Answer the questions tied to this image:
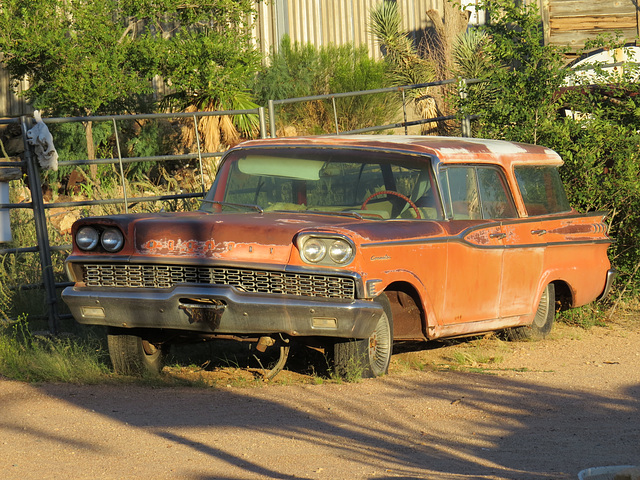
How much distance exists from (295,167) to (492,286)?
1.74m

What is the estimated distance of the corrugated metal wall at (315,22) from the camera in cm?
2402

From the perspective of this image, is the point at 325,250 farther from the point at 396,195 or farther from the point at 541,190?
the point at 541,190

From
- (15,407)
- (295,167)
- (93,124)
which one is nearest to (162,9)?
(93,124)

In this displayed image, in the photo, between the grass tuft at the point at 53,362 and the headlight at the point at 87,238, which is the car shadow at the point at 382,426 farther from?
the headlight at the point at 87,238

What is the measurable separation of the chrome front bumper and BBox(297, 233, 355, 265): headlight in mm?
241

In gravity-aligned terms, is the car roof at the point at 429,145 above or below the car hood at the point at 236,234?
above

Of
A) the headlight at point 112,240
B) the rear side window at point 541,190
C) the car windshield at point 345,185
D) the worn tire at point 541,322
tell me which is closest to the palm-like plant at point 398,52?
the rear side window at point 541,190

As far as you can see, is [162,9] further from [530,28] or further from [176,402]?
[176,402]

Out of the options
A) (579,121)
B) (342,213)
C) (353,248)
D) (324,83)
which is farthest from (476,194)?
(324,83)

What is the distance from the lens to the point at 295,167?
23.8 feet

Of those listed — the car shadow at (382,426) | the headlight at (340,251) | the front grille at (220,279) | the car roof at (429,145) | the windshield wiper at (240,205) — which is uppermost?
the car roof at (429,145)

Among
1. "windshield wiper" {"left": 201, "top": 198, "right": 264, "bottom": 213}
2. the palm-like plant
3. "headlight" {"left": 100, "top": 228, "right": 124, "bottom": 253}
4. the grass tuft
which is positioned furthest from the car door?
the palm-like plant

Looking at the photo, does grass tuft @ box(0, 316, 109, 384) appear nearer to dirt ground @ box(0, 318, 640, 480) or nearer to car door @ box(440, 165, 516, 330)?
dirt ground @ box(0, 318, 640, 480)

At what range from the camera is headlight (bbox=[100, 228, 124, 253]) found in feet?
20.9
